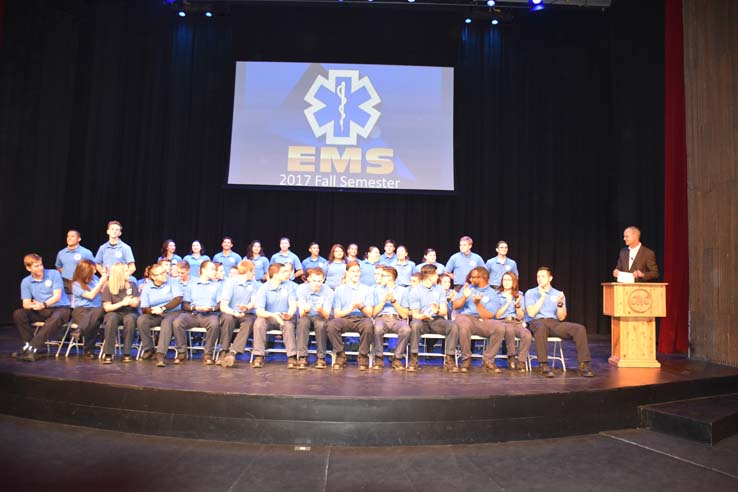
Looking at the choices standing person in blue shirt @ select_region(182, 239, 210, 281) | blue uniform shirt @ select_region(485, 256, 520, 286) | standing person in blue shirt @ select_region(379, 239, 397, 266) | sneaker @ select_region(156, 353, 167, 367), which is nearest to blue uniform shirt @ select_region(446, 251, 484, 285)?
blue uniform shirt @ select_region(485, 256, 520, 286)

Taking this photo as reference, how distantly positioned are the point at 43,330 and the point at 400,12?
7050 mm

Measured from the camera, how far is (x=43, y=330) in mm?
4664

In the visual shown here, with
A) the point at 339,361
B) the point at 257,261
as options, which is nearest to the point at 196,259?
the point at 257,261

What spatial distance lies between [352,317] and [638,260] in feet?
10.2

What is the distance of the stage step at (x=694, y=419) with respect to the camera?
3520 mm

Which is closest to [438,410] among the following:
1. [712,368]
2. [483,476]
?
[483,476]

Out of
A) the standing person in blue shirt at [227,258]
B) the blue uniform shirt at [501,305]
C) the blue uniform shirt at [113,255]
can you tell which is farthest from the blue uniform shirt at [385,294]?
the blue uniform shirt at [113,255]

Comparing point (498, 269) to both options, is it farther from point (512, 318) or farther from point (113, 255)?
point (113, 255)

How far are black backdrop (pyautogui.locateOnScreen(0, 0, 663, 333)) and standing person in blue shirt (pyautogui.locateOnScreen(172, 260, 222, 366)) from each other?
10.4ft

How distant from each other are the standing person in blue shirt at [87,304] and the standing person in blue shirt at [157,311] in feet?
1.45

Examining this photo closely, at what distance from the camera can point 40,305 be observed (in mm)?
4824

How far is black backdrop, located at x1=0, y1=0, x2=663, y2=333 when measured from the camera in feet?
27.0

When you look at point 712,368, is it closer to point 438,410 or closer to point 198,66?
point 438,410

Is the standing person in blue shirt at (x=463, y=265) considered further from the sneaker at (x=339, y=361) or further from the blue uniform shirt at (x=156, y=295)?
the blue uniform shirt at (x=156, y=295)
